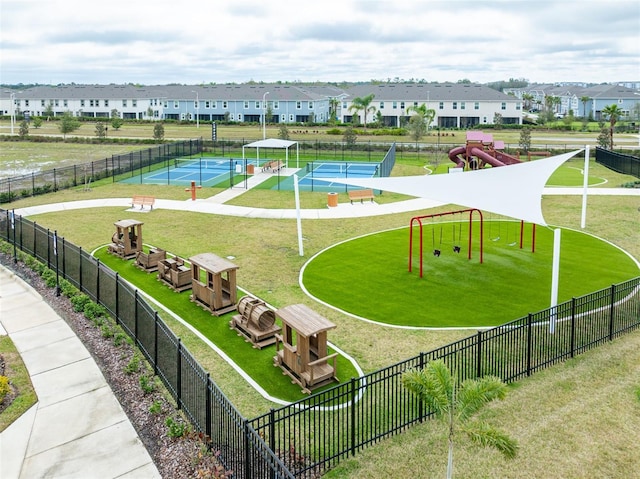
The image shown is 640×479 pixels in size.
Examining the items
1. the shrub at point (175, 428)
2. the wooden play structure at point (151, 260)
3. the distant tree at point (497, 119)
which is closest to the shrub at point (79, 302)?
the wooden play structure at point (151, 260)

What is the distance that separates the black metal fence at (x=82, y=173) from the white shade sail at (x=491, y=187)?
990 inches

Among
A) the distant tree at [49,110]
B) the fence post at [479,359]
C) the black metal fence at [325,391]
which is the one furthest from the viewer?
the distant tree at [49,110]

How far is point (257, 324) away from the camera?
15.2 meters

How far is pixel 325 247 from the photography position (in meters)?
24.6

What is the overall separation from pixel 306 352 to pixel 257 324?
2.72 metres

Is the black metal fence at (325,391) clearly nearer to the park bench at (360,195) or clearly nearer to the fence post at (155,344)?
the fence post at (155,344)

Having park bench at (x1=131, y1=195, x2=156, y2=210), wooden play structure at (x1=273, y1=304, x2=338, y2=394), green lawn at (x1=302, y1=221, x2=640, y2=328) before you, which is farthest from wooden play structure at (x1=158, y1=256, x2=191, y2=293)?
park bench at (x1=131, y1=195, x2=156, y2=210)

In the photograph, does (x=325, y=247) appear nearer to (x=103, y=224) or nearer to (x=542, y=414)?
(x=103, y=224)

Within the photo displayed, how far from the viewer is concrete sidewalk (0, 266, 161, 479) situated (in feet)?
32.6

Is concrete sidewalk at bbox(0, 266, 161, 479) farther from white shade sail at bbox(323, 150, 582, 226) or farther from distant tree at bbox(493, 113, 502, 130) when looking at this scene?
distant tree at bbox(493, 113, 502, 130)

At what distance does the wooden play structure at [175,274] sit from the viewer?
19.2 metres

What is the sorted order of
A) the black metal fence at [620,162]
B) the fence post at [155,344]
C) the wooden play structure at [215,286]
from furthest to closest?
the black metal fence at [620,162] < the wooden play structure at [215,286] < the fence post at [155,344]

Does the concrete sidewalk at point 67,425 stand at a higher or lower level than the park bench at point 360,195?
lower

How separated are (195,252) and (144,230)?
5.30 metres
